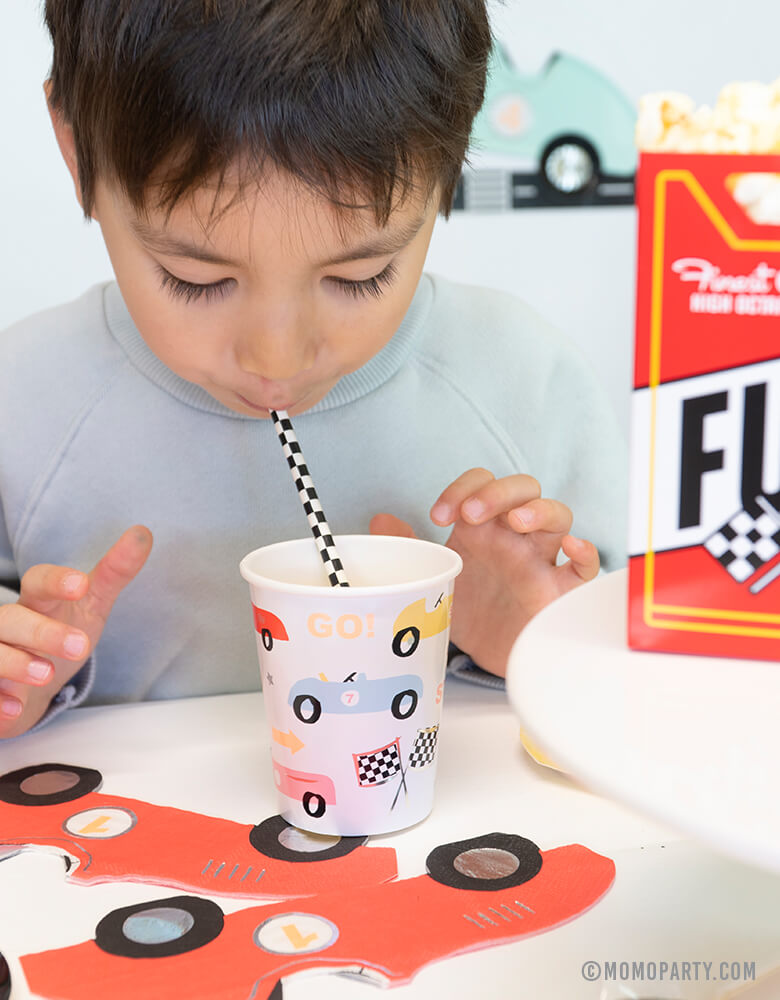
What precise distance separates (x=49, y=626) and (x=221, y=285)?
0.25m

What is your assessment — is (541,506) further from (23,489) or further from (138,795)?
(23,489)

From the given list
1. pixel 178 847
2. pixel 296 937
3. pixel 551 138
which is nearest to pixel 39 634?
pixel 178 847

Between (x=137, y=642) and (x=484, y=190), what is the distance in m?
1.52

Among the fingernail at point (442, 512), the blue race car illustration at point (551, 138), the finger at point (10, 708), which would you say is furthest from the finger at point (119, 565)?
the blue race car illustration at point (551, 138)

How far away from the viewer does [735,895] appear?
532 millimetres

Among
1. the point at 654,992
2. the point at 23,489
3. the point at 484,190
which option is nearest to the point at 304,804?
the point at 654,992

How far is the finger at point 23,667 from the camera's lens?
0.70m

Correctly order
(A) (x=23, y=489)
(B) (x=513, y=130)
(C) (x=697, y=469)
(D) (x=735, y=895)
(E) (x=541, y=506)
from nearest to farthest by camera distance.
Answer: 1. (C) (x=697, y=469)
2. (D) (x=735, y=895)
3. (E) (x=541, y=506)
4. (A) (x=23, y=489)
5. (B) (x=513, y=130)

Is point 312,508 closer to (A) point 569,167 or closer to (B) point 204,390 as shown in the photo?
(B) point 204,390

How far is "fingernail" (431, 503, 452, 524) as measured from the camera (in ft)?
2.53

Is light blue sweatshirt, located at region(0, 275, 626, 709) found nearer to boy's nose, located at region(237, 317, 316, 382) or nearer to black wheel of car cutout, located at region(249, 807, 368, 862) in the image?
boy's nose, located at region(237, 317, 316, 382)

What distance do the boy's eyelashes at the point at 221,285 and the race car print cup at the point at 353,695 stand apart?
0.19m

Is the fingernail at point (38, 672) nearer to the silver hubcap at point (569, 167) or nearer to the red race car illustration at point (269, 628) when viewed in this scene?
the red race car illustration at point (269, 628)

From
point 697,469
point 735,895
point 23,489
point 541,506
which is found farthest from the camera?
point 23,489
